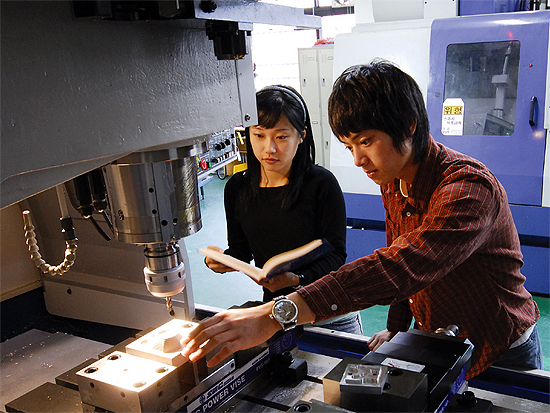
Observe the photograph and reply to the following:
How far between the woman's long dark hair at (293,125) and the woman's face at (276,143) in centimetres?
2

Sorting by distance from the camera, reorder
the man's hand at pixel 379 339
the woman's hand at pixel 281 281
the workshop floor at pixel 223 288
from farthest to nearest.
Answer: the workshop floor at pixel 223 288 → the woman's hand at pixel 281 281 → the man's hand at pixel 379 339

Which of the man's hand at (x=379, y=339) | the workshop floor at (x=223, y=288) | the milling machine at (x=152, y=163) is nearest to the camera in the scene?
the milling machine at (x=152, y=163)

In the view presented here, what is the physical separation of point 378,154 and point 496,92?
2125 millimetres

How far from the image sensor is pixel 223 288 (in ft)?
11.5

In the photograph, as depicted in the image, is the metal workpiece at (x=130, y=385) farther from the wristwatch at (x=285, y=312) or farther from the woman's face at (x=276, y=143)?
the woman's face at (x=276, y=143)

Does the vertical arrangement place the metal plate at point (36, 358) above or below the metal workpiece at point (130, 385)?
below

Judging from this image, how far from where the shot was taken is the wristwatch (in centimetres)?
93

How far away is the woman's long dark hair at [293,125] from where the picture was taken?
152cm

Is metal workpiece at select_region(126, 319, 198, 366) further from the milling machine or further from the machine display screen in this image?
the machine display screen

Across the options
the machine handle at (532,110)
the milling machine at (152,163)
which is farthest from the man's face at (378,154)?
the machine handle at (532,110)

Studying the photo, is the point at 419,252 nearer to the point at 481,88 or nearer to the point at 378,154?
the point at 378,154

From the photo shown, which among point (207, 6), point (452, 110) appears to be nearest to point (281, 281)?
point (207, 6)

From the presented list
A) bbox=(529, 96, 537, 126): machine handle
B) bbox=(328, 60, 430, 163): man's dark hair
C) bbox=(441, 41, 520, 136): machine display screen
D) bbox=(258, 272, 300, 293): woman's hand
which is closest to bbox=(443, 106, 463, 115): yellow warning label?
bbox=(441, 41, 520, 136): machine display screen

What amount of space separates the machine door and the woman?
1.61 m
